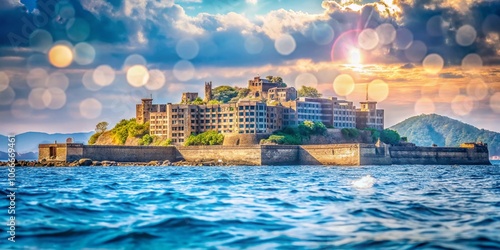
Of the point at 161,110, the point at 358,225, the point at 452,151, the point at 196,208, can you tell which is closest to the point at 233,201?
the point at 196,208

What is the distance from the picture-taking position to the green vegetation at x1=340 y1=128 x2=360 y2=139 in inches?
6186

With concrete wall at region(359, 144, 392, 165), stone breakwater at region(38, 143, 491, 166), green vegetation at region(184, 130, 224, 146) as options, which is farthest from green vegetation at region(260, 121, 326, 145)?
concrete wall at region(359, 144, 392, 165)

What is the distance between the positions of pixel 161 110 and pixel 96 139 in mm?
26850

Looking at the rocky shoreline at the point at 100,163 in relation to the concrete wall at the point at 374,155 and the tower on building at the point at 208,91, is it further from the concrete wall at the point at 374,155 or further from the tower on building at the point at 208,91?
the tower on building at the point at 208,91

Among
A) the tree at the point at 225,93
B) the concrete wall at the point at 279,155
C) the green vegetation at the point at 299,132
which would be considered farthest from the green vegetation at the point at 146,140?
the concrete wall at the point at 279,155

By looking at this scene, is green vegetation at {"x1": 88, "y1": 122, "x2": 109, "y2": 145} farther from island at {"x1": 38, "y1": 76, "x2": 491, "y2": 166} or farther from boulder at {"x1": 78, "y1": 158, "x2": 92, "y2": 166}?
boulder at {"x1": 78, "y1": 158, "x2": 92, "y2": 166}

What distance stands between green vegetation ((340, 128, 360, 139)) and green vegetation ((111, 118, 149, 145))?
46538 millimetres

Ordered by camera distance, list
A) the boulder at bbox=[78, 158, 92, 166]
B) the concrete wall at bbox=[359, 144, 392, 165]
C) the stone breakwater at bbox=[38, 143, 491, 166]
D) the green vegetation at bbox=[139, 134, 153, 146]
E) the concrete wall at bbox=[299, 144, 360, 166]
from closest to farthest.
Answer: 1. the boulder at bbox=[78, 158, 92, 166]
2. the concrete wall at bbox=[359, 144, 392, 165]
3. the concrete wall at bbox=[299, 144, 360, 166]
4. the stone breakwater at bbox=[38, 143, 491, 166]
5. the green vegetation at bbox=[139, 134, 153, 146]

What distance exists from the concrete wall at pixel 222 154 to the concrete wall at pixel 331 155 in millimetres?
9294

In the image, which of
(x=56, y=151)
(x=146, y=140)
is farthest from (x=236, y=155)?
(x=146, y=140)

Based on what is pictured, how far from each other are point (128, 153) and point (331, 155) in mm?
38080

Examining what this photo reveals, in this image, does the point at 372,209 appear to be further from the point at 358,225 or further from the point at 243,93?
the point at 243,93

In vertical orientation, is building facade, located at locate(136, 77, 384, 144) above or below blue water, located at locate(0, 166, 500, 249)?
above

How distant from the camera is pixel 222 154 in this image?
13188cm
